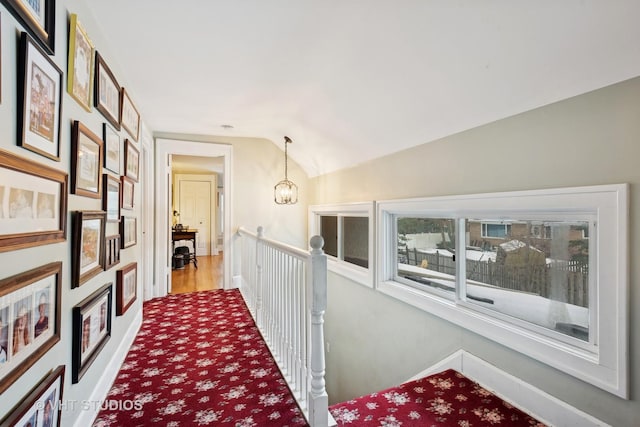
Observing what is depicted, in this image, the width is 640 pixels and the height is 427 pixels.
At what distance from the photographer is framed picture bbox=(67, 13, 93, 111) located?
4.21 feet

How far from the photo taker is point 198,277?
204 inches

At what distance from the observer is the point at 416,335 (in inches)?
93.9

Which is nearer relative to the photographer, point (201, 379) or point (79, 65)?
point (79, 65)

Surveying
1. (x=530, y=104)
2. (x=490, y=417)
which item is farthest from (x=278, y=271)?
(x=530, y=104)

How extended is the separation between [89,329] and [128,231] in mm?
956

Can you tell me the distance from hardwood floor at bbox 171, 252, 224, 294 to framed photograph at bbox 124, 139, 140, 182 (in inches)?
81.6

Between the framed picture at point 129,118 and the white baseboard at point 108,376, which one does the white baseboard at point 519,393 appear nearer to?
the white baseboard at point 108,376

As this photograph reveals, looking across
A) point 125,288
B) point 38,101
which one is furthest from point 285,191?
point 38,101

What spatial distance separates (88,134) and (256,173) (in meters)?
2.87

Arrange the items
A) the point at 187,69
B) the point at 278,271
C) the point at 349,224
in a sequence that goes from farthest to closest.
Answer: the point at 349,224 → the point at 187,69 → the point at 278,271

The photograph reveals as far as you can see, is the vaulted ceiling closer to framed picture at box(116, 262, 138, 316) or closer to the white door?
framed picture at box(116, 262, 138, 316)

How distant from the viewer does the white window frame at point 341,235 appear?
2963 millimetres

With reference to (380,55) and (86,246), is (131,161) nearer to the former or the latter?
(86,246)

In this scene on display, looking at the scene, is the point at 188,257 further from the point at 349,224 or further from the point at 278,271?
the point at 278,271
